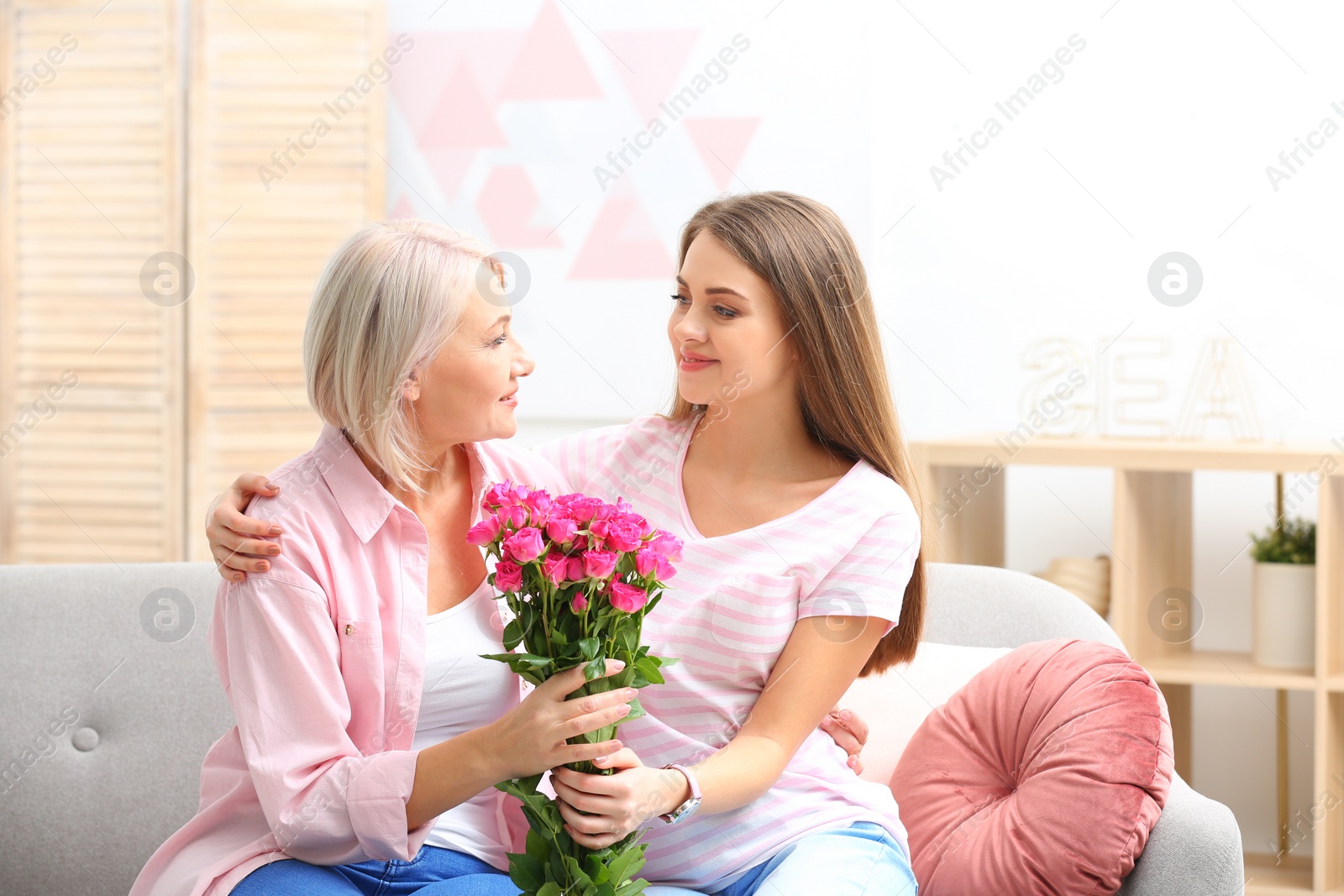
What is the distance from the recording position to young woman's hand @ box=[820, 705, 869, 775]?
164 centimetres

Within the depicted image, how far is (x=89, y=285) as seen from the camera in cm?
374

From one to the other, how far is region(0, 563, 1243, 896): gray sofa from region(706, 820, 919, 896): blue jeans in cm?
63

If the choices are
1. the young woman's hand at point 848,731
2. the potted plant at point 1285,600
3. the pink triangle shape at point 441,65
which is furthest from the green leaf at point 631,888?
the pink triangle shape at point 441,65

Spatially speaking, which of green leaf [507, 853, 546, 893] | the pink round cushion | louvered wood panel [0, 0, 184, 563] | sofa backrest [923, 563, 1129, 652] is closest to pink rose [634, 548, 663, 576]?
green leaf [507, 853, 546, 893]

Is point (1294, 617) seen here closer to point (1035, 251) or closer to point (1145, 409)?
point (1145, 409)

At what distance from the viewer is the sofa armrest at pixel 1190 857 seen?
57.8 inches

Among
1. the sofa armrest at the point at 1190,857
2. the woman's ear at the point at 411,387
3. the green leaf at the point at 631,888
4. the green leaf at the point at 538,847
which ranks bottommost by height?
the sofa armrest at the point at 1190,857

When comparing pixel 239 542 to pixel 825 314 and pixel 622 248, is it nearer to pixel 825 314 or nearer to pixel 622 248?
pixel 825 314

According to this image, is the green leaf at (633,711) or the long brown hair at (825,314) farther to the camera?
the long brown hair at (825,314)

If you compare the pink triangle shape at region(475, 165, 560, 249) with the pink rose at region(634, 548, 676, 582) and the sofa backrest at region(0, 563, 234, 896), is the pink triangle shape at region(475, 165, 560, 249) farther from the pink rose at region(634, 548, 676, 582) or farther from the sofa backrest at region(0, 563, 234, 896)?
the pink rose at region(634, 548, 676, 582)

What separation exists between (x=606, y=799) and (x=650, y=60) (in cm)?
286

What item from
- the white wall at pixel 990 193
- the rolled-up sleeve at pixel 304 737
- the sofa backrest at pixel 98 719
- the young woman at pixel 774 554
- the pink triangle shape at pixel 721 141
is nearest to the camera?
the rolled-up sleeve at pixel 304 737

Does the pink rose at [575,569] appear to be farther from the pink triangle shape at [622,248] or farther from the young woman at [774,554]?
the pink triangle shape at [622,248]

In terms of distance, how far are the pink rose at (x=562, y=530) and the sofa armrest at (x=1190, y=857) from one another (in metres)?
0.90
